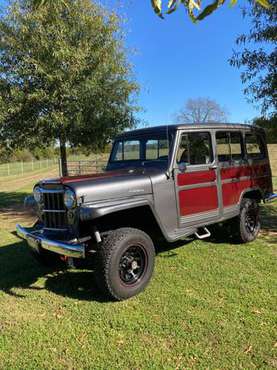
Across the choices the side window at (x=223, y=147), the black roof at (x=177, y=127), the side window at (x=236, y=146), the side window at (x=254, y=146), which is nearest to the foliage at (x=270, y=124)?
the side window at (x=254, y=146)

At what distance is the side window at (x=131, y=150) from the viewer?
5859 mm

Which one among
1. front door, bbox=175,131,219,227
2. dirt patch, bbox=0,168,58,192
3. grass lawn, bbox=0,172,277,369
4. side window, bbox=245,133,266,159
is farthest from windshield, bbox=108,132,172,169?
dirt patch, bbox=0,168,58,192

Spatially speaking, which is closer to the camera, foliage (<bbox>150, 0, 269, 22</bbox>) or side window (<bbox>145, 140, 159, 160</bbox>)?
foliage (<bbox>150, 0, 269, 22</bbox>)

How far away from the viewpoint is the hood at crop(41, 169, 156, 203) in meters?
4.30

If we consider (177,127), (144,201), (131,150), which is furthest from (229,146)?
(144,201)

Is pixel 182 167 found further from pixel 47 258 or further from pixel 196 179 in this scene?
pixel 47 258

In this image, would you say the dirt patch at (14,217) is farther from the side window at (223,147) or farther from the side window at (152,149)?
the side window at (223,147)

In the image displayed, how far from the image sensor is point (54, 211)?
4652mm

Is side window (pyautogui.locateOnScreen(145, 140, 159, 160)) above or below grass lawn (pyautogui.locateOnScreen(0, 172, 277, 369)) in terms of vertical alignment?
above

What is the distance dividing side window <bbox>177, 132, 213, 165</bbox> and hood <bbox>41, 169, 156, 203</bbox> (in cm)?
76

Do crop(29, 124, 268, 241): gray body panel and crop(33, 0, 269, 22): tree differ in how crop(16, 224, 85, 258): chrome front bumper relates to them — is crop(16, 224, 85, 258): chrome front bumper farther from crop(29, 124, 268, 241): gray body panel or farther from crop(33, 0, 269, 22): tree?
crop(33, 0, 269, 22): tree

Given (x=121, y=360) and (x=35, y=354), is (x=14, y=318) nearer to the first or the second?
(x=35, y=354)

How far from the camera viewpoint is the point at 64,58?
30.8 ft

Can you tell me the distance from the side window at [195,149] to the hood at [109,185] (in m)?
0.76
